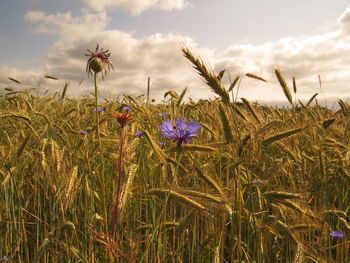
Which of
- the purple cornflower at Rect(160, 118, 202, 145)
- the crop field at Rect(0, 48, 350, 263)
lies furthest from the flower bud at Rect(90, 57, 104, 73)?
the purple cornflower at Rect(160, 118, 202, 145)

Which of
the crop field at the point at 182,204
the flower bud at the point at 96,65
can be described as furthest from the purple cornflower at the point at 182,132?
the flower bud at the point at 96,65

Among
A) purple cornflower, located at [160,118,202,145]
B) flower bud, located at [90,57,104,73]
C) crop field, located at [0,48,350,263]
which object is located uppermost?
flower bud, located at [90,57,104,73]

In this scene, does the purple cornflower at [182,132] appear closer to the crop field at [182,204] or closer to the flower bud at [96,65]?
the crop field at [182,204]

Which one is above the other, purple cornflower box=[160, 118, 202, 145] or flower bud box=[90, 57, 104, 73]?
flower bud box=[90, 57, 104, 73]

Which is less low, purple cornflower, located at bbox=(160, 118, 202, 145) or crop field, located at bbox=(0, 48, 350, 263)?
purple cornflower, located at bbox=(160, 118, 202, 145)

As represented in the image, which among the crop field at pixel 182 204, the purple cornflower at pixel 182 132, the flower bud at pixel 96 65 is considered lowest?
the crop field at pixel 182 204

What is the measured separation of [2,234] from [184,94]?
209 cm

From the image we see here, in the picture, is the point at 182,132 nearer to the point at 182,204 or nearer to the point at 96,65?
the point at 182,204

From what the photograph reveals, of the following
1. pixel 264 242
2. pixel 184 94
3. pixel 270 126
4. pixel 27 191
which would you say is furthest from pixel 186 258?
pixel 184 94

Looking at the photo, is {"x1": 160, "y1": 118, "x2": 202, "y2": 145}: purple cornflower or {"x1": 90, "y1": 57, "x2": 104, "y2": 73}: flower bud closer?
{"x1": 160, "y1": 118, "x2": 202, "y2": 145}: purple cornflower

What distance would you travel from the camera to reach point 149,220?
180cm

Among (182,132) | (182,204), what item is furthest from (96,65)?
(182,204)

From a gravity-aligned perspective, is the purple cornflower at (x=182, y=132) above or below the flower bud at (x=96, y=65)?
below

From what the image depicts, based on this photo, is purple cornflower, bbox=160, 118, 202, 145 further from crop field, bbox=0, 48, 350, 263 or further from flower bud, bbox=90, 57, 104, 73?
flower bud, bbox=90, 57, 104, 73
